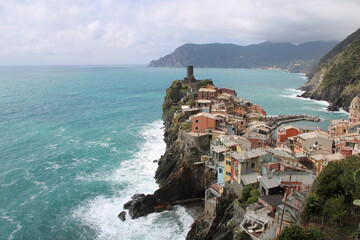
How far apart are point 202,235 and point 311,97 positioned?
10427 centimetres

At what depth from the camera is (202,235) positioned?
26625 mm

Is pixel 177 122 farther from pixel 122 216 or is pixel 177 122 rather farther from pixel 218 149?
→ pixel 122 216

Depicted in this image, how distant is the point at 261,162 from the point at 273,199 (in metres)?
6.57

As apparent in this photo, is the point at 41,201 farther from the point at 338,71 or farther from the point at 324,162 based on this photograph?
the point at 338,71

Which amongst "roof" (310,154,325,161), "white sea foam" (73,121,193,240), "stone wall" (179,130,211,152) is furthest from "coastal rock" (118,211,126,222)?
"roof" (310,154,325,161)

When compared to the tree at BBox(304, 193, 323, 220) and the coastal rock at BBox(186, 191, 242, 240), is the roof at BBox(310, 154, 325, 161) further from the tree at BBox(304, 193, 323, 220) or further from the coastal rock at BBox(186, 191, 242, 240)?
the tree at BBox(304, 193, 323, 220)

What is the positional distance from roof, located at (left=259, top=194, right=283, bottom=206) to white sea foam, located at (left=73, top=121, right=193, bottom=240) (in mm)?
10315

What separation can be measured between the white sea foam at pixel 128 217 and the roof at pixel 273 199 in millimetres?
10315

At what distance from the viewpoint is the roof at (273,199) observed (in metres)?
21.4

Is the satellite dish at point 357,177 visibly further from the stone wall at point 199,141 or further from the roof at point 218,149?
the stone wall at point 199,141

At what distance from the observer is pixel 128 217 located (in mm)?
31812

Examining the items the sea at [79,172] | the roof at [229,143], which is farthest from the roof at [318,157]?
the sea at [79,172]

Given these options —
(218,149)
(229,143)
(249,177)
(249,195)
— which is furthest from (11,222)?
(249,177)

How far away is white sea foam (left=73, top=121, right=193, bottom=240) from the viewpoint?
2911 cm
